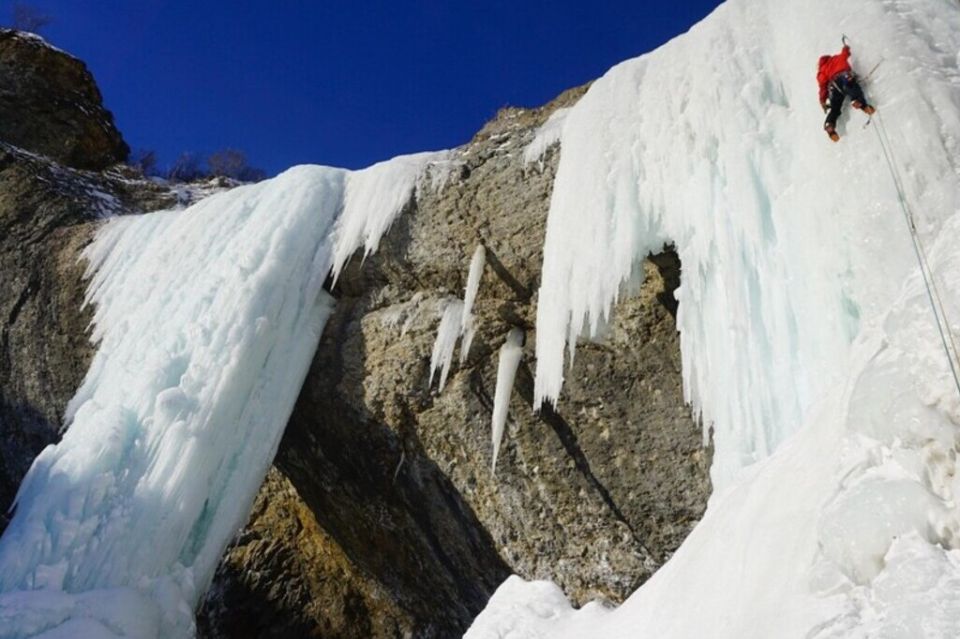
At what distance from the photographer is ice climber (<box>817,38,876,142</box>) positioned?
394 centimetres

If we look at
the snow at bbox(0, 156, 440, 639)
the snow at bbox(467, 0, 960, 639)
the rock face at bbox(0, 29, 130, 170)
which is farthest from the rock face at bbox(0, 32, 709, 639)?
the rock face at bbox(0, 29, 130, 170)

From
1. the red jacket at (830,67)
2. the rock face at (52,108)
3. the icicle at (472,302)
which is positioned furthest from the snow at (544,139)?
the rock face at (52,108)

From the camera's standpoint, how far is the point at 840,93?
3.97 m

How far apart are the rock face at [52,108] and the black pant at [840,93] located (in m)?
10.9

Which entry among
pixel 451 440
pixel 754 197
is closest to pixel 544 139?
pixel 754 197

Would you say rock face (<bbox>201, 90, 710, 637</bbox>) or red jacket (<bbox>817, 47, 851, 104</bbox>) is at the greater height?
red jacket (<bbox>817, 47, 851, 104</bbox>)

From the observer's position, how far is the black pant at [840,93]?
394cm

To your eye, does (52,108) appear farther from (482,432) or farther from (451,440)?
(482,432)

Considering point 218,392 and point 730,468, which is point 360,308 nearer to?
point 218,392

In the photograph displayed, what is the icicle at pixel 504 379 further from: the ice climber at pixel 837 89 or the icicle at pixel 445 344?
the ice climber at pixel 837 89

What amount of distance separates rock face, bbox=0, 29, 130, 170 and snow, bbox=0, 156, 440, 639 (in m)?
5.08

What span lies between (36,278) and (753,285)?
7.48 metres

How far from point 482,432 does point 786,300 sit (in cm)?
259

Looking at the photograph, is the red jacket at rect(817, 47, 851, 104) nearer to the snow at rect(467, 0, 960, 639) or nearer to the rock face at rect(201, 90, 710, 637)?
the snow at rect(467, 0, 960, 639)
